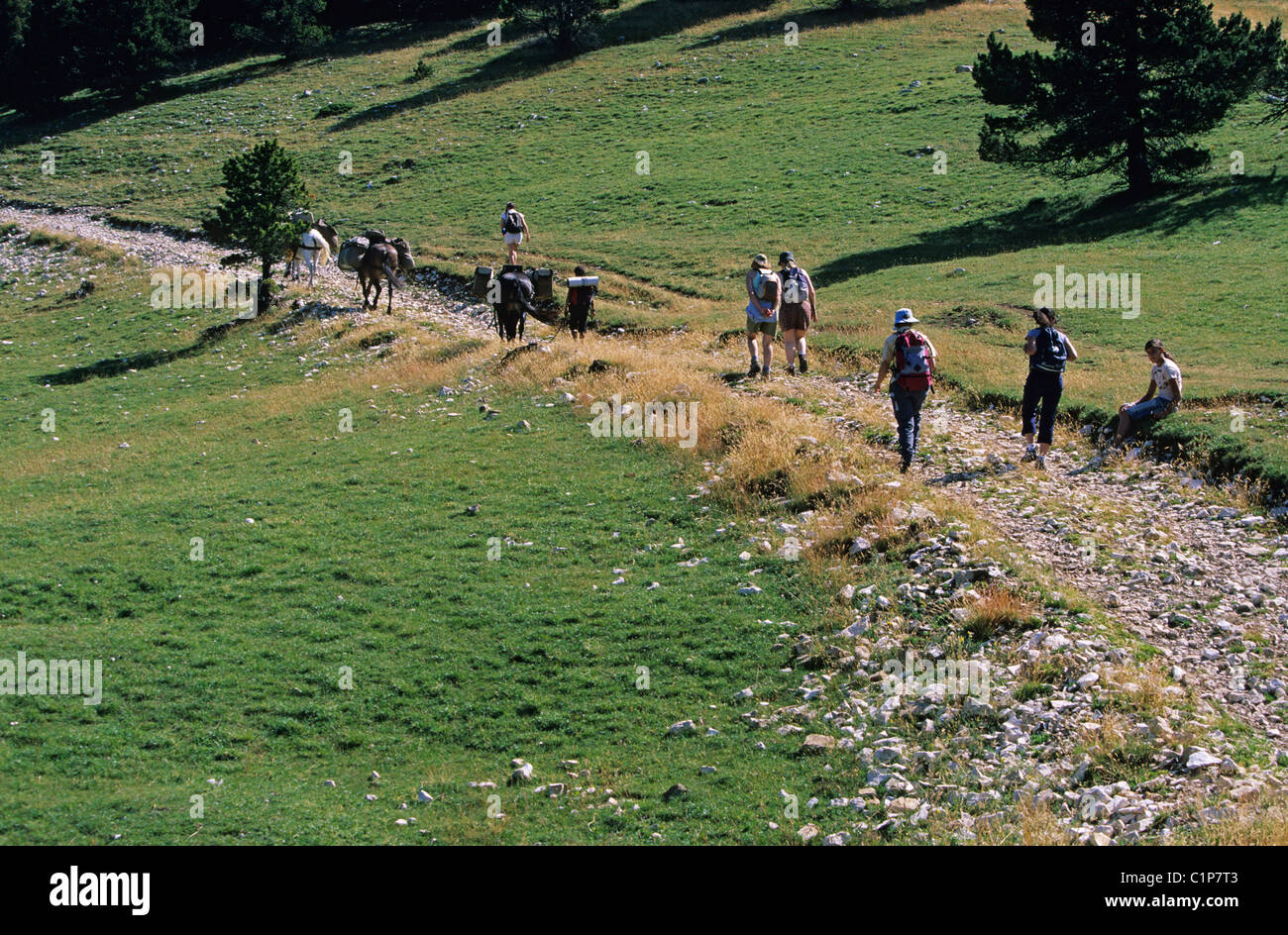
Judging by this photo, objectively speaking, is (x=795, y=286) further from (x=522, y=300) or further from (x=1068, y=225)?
(x=1068, y=225)

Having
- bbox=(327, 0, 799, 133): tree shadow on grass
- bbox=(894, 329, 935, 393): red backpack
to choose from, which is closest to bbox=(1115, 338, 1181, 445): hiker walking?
bbox=(894, 329, 935, 393): red backpack

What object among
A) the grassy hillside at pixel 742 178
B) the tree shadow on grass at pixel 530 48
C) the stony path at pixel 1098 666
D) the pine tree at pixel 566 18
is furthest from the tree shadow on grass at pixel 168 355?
the pine tree at pixel 566 18

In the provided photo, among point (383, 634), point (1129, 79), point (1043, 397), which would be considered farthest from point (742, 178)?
point (383, 634)

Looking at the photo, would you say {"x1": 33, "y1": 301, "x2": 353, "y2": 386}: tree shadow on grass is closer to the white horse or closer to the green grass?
the white horse

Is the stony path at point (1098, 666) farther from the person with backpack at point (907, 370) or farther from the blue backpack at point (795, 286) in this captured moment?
the blue backpack at point (795, 286)

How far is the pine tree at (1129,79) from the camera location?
38.5 meters

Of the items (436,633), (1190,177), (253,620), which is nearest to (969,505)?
(436,633)

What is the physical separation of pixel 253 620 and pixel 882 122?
4375 cm

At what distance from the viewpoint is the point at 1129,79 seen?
3934cm

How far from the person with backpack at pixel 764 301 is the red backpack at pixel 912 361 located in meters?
5.19

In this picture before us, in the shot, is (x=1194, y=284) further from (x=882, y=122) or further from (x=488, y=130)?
(x=488, y=130)

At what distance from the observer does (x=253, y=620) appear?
16.1 m

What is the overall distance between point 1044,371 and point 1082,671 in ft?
24.0

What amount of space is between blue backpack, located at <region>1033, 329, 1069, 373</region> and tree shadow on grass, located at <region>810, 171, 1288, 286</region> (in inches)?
662
